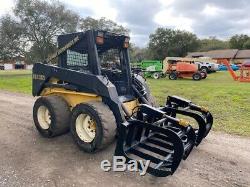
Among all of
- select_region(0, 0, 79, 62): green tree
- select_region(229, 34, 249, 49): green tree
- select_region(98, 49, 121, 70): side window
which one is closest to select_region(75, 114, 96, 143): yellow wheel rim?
select_region(98, 49, 121, 70): side window

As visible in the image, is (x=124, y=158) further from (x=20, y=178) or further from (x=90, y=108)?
(x=20, y=178)

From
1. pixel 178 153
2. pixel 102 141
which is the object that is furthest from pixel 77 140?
pixel 178 153

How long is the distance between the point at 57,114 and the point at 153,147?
6.53 ft

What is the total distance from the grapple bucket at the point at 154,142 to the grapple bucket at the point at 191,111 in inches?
20.5

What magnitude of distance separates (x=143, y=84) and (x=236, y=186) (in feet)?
9.44

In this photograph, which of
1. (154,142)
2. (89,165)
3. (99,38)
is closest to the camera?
(89,165)

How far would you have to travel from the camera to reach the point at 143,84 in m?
5.80

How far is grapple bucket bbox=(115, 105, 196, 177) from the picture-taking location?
12.0 feet

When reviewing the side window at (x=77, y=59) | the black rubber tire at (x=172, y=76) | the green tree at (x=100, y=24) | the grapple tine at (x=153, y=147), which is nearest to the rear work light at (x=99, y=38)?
the side window at (x=77, y=59)

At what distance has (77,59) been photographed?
523cm

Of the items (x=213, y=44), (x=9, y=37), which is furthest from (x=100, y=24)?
(x=213, y=44)

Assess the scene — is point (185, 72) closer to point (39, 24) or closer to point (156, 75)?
point (156, 75)

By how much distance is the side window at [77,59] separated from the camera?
16.8 ft

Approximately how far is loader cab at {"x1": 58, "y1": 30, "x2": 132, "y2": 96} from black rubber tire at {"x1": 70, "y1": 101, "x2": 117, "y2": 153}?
0.72 metres
